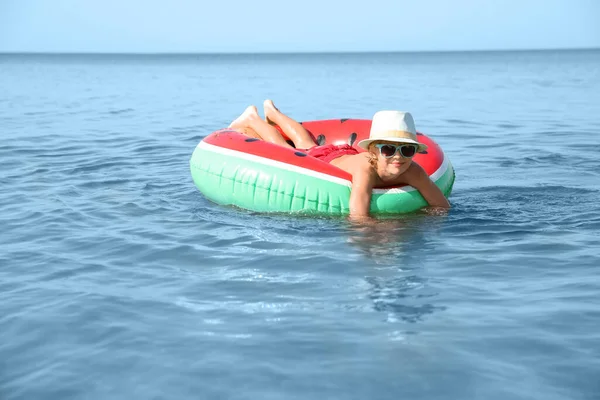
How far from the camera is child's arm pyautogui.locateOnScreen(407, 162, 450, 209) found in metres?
6.22

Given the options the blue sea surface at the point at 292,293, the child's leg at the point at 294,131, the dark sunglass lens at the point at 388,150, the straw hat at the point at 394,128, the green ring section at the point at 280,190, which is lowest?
the blue sea surface at the point at 292,293

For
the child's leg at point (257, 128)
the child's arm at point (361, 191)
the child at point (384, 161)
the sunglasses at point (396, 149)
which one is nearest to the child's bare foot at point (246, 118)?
the child's leg at point (257, 128)

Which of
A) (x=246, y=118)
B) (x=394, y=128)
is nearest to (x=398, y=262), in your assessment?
(x=394, y=128)

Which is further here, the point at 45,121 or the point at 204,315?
the point at 45,121

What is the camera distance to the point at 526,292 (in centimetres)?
476

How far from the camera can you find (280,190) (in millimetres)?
6438

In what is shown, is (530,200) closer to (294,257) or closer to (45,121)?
(294,257)

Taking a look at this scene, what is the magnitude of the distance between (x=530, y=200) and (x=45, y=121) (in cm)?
1097

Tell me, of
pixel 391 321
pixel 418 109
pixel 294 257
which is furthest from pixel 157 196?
pixel 418 109

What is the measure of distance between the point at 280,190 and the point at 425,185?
1.13m

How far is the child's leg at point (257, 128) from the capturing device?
7.47 m

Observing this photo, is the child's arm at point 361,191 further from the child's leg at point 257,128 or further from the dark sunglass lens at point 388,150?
the child's leg at point 257,128

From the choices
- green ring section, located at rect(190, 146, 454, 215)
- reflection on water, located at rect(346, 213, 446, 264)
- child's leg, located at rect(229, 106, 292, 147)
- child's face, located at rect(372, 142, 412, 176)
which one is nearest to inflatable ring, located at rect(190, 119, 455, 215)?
green ring section, located at rect(190, 146, 454, 215)

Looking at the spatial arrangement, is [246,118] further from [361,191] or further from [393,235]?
[393,235]
